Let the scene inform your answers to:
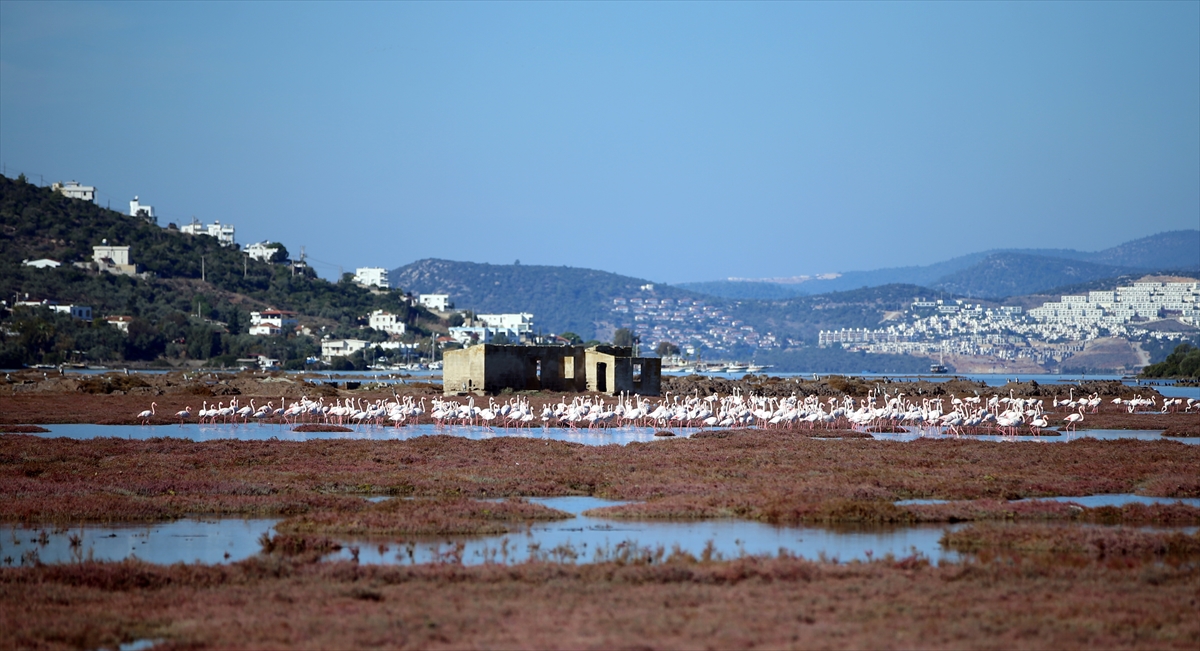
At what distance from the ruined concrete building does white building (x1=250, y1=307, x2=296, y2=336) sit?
4060 inches

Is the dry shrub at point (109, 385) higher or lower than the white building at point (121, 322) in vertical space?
lower

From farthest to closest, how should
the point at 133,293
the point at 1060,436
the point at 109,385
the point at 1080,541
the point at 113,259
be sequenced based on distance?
the point at 113,259
the point at 133,293
the point at 109,385
the point at 1060,436
the point at 1080,541

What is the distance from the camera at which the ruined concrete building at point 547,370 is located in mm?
57000

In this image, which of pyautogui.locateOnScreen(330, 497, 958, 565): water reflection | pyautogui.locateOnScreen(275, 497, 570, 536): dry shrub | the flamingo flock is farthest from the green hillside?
pyautogui.locateOnScreen(330, 497, 958, 565): water reflection

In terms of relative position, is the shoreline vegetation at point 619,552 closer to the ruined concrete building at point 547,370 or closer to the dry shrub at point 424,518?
the dry shrub at point 424,518

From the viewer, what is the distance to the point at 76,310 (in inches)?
5453

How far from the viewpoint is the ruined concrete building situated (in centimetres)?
5700

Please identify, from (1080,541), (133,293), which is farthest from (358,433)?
(133,293)

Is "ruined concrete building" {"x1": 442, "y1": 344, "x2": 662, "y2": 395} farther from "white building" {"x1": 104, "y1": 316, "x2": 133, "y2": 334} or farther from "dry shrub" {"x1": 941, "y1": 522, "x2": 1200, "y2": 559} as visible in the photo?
"white building" {"x1": 104, "y1": 316, "x2": 133, "y2": 334}

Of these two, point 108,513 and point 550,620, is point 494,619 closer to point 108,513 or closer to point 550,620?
point 550,620

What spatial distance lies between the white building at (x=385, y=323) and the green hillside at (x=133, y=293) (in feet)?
9.33

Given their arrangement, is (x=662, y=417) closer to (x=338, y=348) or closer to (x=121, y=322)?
(x=121, y=322)

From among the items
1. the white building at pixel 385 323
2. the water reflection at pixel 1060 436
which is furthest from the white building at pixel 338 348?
the water reflection at pixel 1060 436

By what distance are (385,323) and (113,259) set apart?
42.9 meters
